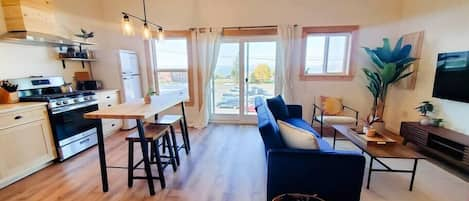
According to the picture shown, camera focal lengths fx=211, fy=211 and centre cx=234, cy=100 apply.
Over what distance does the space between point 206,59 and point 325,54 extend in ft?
8.21

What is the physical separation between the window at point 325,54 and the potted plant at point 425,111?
1.29 metres

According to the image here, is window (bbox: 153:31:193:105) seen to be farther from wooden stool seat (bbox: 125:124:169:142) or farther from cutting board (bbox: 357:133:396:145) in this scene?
cutting board (bbox: 357:133:396:145)

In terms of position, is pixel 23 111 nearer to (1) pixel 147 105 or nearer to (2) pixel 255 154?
(1) pixel 147 105

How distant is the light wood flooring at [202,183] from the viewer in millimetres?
2215

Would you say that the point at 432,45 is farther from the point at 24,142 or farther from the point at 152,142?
the point at 24,142

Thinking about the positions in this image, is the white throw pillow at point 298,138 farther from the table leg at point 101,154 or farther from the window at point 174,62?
the window at point 174,62

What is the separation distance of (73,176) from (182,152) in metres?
1.39

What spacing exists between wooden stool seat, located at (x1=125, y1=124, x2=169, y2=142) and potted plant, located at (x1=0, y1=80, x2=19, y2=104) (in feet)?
5.88

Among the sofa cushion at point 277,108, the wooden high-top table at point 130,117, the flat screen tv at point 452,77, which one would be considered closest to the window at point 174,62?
the sofa cushion at point 277,108

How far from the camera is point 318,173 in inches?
68.5

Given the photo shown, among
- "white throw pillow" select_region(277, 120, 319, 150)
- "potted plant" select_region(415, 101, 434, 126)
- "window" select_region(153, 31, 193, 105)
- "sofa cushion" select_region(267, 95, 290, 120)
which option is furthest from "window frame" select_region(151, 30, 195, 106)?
"potted plant" select_region(415, 101, 434, 126)

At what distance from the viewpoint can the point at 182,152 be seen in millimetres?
3334

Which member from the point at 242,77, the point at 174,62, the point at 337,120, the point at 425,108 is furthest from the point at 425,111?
the point at 174,62

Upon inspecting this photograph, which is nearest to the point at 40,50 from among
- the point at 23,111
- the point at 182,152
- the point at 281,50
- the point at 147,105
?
the point at 23,111
